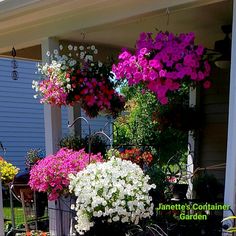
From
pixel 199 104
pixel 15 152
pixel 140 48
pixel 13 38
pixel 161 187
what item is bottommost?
pixel 15 152

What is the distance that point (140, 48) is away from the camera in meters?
2.26

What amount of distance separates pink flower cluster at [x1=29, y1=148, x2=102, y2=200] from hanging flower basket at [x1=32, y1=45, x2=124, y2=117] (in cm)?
55

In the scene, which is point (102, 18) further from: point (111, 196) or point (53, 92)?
point (111, 196)

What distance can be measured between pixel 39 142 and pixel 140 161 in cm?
500

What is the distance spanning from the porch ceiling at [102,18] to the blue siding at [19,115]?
13.3 feet

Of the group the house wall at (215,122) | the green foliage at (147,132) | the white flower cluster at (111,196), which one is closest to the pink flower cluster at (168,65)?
the white flower cluster at (111,196)

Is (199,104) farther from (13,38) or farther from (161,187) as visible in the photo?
(13,38)

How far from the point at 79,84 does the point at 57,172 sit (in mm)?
820

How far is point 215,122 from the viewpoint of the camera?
14.7 ft

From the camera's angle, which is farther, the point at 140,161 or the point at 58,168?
the point at 140,161

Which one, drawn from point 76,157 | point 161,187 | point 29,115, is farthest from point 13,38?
point 29,115

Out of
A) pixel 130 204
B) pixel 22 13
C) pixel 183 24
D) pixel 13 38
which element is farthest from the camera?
→ pixel 13 38

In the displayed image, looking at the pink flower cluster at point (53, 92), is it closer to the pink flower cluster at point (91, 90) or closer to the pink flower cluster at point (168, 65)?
the pink flower cluster at point (91, 90)

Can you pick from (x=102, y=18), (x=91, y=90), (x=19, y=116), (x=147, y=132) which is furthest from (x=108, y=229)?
(x=19, y=116)
